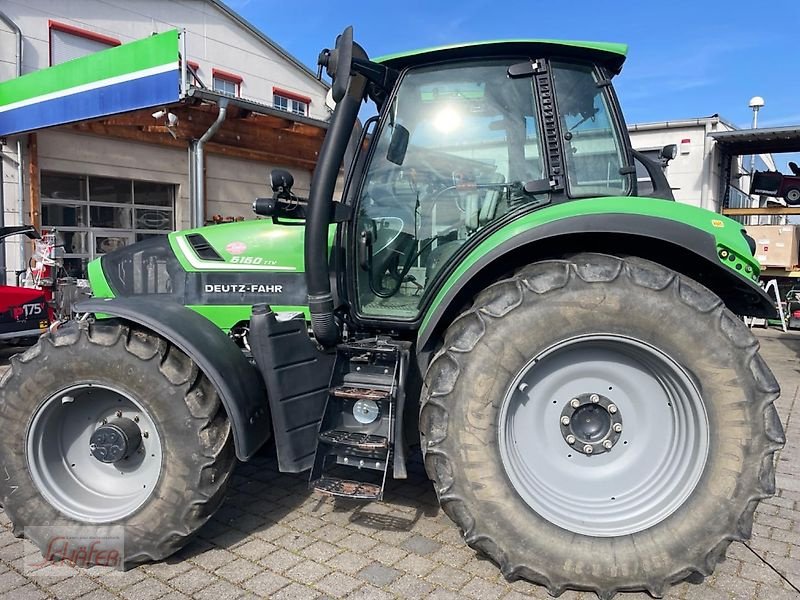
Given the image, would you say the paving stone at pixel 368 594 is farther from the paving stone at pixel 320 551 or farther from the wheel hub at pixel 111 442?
the wheel hub at pixel 111 442

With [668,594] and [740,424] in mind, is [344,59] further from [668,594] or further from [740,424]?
[668,594]

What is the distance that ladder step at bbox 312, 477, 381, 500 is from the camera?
2.82 m

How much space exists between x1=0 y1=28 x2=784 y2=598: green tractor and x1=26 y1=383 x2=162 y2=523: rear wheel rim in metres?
0.01

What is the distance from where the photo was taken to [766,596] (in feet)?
8.80

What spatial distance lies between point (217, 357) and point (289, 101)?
1410 cm

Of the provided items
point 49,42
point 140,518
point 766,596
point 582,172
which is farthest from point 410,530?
point 49,42

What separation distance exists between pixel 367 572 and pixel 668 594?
4.40ft

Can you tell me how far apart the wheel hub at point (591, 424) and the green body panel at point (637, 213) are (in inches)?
30.9

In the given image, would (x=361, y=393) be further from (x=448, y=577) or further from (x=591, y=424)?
(x=591, y=424)

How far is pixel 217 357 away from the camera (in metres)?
2.86

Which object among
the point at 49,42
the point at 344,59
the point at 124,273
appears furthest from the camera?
the point at 49,42

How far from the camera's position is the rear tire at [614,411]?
2.55m

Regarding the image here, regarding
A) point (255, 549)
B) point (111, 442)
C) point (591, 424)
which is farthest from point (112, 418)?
point (591, 424)

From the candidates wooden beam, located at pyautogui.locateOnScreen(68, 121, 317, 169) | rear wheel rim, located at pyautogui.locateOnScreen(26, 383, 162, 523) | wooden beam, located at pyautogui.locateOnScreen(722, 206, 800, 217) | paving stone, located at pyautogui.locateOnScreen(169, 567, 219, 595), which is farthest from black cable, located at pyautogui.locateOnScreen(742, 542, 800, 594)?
wooden beam, located at pyautogui.locateOnScreen(722, 206, 800, 217)
